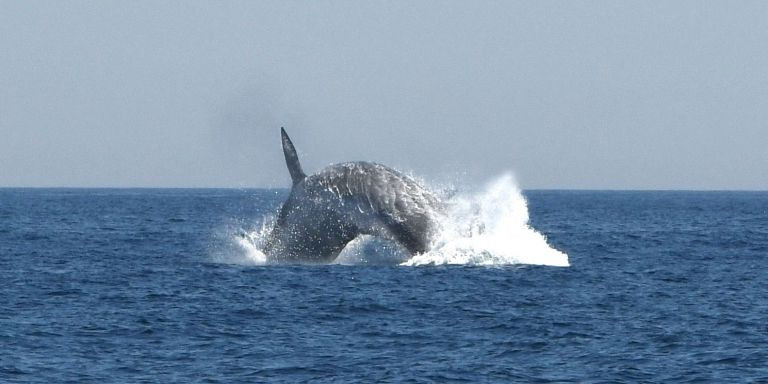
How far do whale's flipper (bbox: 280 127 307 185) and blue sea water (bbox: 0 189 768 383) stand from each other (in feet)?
11.3

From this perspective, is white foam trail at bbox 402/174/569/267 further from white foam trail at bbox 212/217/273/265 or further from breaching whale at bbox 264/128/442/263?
white foam trail at bbox 212/217/273/265

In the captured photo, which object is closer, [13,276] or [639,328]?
[639,328]

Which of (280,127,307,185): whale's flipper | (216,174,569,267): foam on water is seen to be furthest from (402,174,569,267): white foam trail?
(280,127,307,185): whale's flipper

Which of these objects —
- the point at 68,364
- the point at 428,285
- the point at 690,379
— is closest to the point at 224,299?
the point at 428,285

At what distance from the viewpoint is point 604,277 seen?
42844mm

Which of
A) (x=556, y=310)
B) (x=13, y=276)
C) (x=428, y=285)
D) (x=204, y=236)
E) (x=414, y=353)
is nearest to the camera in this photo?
(x=414, y=353)

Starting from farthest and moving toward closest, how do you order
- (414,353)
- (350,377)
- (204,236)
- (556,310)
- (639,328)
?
(204,236) → (556,310) → (639,328) → (414,353) → (350,377)

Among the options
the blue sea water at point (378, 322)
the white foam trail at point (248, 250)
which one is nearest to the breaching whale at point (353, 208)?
the blue sea water at point (378, 322)

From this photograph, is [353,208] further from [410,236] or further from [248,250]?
[248,250]

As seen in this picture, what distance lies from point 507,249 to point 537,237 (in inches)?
111

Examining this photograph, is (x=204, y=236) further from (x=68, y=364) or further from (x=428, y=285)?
(x=68, y=364)

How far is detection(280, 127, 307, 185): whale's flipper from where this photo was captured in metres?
39.3

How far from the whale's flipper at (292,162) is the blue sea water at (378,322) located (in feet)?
11.3

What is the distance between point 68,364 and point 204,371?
126 inches
